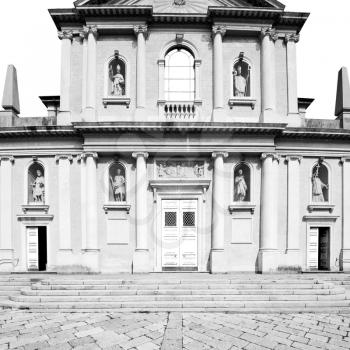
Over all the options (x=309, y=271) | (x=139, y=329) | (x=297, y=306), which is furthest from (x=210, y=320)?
(x=309, y=271)

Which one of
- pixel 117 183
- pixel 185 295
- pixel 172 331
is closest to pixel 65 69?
pixel 117 183

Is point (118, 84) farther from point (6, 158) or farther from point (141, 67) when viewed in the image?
point (6, 158)

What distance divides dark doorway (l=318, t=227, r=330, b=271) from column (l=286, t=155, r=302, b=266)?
1.47 m

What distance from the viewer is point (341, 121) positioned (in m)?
14.6

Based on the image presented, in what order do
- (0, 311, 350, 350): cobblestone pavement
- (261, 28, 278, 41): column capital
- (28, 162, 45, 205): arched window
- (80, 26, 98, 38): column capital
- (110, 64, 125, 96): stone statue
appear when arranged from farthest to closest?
(28, 162, 45, 205): arched window, (110, 64, 125, 96): stone statue, (261, 28, 278, 41): column capital, (80, 26, 98, 38): column capital, (0, 311, 350, 350): cobblestone pavement

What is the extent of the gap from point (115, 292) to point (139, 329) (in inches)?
101

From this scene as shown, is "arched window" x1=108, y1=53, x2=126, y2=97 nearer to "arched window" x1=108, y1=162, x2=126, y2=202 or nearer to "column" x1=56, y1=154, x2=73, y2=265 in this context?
"arched window" x1=108, y1=162, x2=126, y2=202

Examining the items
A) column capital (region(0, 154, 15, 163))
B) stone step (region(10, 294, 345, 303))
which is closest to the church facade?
column capital (region(0, 154, 15, 163))

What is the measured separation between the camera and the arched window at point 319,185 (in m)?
14.4

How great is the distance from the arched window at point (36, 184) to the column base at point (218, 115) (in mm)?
8023

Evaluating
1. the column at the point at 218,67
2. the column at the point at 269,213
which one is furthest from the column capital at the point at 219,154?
the column at the point at 218,67

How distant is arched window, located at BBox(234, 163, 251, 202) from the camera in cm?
1383

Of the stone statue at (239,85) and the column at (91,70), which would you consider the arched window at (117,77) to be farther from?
the stone statue at (239,85)

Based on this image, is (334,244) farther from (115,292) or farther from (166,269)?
(115,292)
